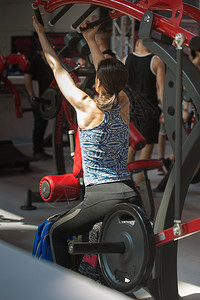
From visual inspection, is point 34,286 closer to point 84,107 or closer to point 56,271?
point 56,271

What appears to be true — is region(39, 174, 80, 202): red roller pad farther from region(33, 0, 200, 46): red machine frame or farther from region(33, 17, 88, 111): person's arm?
region(33, 0, 200, 46): red machine frame

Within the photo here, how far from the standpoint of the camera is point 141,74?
4875mm

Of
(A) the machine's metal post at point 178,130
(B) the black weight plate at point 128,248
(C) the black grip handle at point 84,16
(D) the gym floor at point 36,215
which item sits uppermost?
(C) the black grip handle at point 84,16

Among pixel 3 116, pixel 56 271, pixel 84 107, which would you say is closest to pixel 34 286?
pixel 56 271

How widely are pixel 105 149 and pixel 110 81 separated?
320mm

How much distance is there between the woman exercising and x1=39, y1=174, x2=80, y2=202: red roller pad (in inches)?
8.5

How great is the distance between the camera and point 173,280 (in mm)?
2336

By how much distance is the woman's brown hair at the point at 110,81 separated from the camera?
7.76 ft

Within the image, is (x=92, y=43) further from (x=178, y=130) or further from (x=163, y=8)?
(x=178, y=130)

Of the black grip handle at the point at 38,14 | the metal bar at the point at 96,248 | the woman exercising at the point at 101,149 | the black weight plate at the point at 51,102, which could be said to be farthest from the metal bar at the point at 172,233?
the black weight plate at the point at 51,102

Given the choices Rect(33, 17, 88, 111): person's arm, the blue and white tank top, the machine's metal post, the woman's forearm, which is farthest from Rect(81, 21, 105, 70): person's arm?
the machine's metal post

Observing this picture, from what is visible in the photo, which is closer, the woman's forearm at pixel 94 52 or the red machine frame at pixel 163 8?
the red machine frame at pixel 163 8

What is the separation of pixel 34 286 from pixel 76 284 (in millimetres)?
178

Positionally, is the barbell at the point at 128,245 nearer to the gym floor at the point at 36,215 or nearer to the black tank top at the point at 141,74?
the gym floor at the point at 36,215
